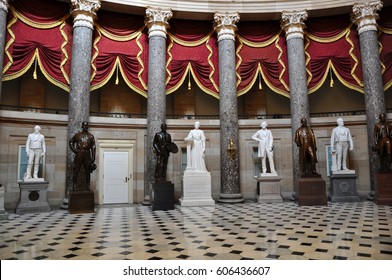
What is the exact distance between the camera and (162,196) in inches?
356

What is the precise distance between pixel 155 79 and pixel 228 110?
2821 millimetres

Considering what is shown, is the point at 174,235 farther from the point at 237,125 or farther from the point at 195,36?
the point at 195,36

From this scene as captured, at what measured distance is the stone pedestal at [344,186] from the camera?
1024 cm

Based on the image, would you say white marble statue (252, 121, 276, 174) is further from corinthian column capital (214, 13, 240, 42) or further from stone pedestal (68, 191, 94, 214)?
stone pedestal (68, 191, 94, 214)

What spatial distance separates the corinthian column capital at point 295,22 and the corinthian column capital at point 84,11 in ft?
22.5

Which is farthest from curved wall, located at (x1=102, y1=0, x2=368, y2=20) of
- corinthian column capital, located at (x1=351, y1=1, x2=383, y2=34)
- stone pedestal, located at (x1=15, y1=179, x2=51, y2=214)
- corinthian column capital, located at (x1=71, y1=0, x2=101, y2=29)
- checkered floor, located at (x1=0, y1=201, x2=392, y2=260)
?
checkered floor, located at (x1=0, y1=201, x2=392, y2=260)

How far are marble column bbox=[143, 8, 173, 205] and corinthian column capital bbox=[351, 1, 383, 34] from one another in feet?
22.1

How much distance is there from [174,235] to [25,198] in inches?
211

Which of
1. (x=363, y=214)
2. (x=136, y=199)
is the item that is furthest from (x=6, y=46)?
(x=363, y=214)

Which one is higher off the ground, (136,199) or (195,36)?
(195,36)

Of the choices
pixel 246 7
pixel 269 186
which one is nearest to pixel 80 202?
pixel 269 186

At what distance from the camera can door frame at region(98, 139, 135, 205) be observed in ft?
36.5

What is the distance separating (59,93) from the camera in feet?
40.9

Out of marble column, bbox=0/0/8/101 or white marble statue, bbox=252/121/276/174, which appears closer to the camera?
marble column, bbox=0/0/8/101
